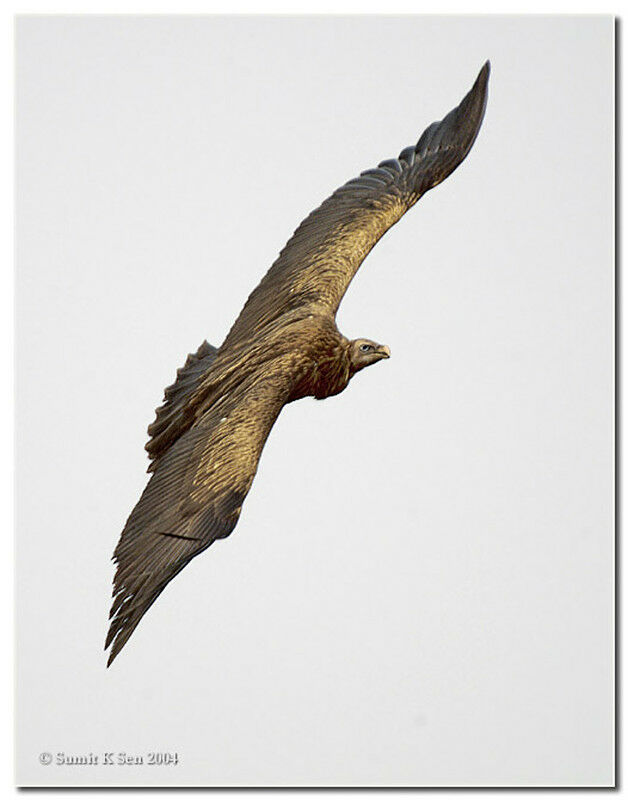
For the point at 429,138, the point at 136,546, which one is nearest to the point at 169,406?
the point at 136,546

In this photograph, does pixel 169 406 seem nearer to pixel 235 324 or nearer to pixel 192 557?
pixel 235 324

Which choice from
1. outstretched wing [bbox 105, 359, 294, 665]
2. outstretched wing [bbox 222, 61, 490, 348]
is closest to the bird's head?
outstretched wing [bbox 222, 61, 490, 348]

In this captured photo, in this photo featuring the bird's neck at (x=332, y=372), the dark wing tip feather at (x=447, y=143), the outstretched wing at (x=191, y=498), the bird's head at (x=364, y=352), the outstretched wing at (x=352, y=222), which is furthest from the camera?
the dark wing tip feather at (x=447, y=143)

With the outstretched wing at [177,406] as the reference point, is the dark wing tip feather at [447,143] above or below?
above

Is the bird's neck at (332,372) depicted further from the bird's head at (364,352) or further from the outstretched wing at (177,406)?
the outstretched wing at (177,406)

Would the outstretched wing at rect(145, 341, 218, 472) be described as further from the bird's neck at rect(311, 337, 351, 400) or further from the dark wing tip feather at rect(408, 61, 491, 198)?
the dark wing tip feather at rect(408, 61, 491, 198)

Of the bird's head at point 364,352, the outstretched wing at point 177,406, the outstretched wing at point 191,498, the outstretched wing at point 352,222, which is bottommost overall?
the outstretched wing at point 191,498

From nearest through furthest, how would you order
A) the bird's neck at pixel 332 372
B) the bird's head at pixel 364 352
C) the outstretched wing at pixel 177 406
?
the outstretched wing at pixel 177 406 < the bird's neck at pixel 332 372 < the bird's head at pixel 364 352

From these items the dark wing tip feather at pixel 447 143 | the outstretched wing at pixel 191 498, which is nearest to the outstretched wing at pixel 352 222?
the dark wing tip feather at pixel 447 143

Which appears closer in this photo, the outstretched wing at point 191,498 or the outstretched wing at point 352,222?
the outstretched wing at point 191,498
